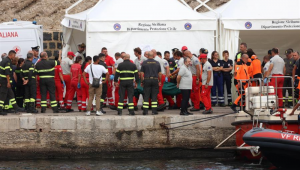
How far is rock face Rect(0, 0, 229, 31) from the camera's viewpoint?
28234mm

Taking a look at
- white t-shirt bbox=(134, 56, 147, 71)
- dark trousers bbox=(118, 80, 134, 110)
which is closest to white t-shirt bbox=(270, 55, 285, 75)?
white t-shirt bbox=(134, 56, 147, 71)

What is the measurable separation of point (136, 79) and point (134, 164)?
2.34m

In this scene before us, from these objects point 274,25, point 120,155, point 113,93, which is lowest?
point 120,155

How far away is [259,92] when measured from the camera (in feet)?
48.3

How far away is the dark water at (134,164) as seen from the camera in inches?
565

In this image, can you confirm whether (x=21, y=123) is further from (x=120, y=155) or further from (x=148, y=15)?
(x=148, y=15)

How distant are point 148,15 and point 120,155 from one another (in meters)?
4.68

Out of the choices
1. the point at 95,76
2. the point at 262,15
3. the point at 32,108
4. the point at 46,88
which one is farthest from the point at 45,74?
the point at 262,15

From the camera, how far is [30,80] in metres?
16.8

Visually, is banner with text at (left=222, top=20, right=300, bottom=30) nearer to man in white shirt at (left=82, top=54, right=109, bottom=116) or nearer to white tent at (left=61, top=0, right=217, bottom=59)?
white tent at (left=61, top=0, right=217, bottom=59)

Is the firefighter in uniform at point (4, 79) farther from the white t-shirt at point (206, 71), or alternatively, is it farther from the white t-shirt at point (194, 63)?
the white t-shirt at point (206, 71)

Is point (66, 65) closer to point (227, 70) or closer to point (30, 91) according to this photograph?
point (30, 91)

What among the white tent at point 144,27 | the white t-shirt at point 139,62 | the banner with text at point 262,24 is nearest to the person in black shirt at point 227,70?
the white tent at point 144,27

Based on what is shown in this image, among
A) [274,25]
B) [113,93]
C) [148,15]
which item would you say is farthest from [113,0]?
[274,25]
